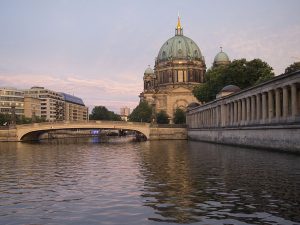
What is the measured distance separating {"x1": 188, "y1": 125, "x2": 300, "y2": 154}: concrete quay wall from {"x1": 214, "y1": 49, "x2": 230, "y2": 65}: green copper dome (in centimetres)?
9685

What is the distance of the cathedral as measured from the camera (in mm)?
174750

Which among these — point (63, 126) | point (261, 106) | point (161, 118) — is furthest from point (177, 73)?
point (261, 106)

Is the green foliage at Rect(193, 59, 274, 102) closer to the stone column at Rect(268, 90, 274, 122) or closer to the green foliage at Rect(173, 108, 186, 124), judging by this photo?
the stone column at Rect(268, 90, 274, 122)

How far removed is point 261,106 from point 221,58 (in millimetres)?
120406

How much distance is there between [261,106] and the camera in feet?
195

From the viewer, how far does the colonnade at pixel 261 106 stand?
157ft

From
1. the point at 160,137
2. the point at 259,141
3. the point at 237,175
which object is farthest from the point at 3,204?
the point at 160,137

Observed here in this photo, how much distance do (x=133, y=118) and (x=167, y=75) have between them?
2387 cm

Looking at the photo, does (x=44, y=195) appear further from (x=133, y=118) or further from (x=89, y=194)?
(x=133, y=118)

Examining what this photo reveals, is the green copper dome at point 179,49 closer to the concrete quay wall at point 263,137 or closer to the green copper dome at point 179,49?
the green copper dome at point 179,49

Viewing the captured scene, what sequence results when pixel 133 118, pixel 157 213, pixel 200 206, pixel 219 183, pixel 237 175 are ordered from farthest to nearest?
1. pixel 133 118
2. pixel 237 175
3. pixel 219 183
4. pixel 200 206
5. pixel 157 213

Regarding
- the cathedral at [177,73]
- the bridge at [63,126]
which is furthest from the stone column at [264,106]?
the cathedral at [177,73]

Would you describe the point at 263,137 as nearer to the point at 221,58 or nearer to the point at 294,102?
the point at 294,102

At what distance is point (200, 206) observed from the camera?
1686 cm
